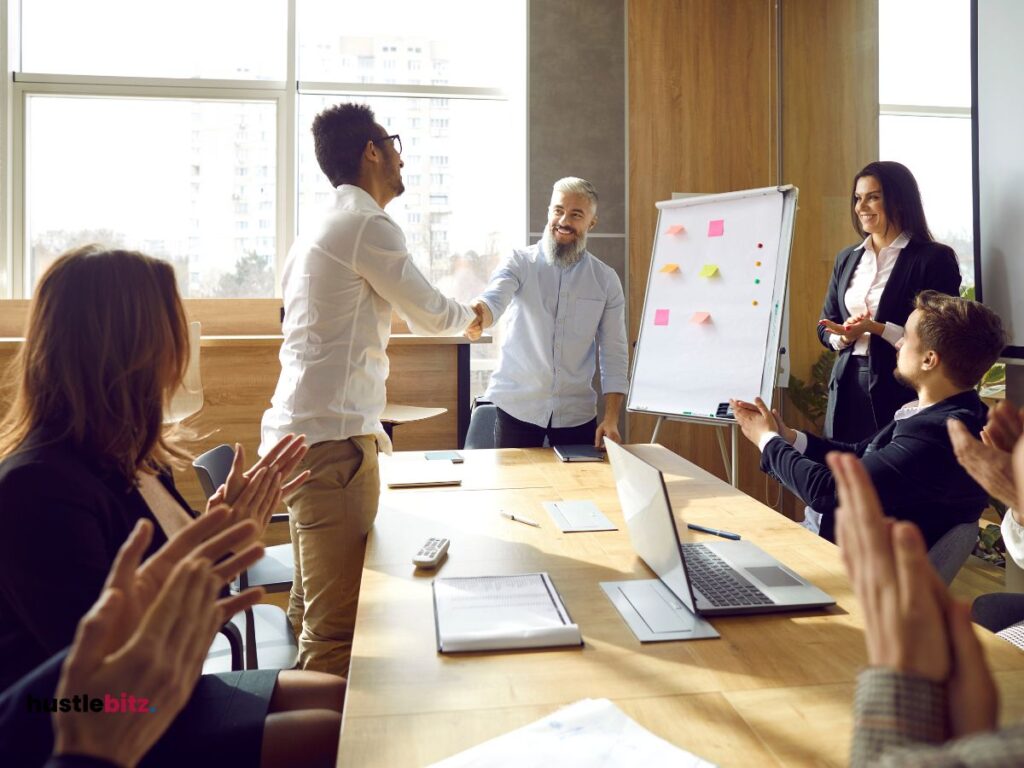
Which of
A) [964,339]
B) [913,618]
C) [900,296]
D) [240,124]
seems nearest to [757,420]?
[964,339]

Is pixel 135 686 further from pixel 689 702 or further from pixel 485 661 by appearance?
pixel 689 702

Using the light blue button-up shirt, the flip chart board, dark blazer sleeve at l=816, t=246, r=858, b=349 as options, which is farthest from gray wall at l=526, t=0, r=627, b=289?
dark blazer sleeve at l=816, t=246, r=858, b=349

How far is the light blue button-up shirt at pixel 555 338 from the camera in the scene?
10.7 feet

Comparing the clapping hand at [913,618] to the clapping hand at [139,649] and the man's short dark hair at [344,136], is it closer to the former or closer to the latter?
the clapping hand at [139,649]

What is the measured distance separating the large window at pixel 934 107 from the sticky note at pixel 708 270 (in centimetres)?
85

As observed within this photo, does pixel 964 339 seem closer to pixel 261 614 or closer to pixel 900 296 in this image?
pixel 900 296

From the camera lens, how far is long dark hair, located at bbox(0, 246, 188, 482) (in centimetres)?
124

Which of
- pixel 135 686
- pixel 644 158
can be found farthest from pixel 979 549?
pixel 135 686

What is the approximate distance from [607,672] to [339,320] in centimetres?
124

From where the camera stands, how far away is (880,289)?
122 inches

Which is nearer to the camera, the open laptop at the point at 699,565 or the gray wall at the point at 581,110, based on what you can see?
the open laptop at the point at 699,565

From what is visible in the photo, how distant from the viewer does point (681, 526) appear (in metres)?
1.87

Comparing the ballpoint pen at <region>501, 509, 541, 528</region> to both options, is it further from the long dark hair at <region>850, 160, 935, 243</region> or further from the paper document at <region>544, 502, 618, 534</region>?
the long dark hair at <region>850, 160, 935, 243</region>

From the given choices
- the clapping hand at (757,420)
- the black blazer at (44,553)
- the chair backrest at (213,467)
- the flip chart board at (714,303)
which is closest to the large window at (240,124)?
the flip chart board at (714,303)
